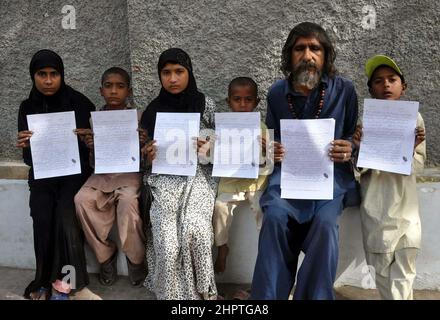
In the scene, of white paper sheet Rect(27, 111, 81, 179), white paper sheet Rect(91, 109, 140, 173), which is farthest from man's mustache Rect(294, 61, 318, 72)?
white paper sheet Rect(27, 111, 81, 179)

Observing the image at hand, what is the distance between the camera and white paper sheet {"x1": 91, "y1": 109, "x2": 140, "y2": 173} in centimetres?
279

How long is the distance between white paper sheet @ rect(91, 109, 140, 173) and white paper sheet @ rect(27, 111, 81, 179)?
0.16 meters

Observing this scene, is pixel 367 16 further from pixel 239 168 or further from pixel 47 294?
pixel 47 294

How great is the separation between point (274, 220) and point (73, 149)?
1.42m

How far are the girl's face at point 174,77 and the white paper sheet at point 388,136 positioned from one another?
1183 millimetres

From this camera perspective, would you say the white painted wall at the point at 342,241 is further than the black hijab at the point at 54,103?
No

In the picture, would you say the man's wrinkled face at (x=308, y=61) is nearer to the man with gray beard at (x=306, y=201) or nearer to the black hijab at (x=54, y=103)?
the man with gray beard at (x=306, y=201)

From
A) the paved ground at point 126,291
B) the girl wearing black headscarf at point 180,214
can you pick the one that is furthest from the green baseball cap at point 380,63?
the paved ground at point 126,291

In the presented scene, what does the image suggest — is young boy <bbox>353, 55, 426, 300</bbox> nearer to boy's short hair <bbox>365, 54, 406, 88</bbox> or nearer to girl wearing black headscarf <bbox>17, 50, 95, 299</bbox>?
boy's short hair <bbox>365, 54, 406, 88</bbox>

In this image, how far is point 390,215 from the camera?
7.97 feet

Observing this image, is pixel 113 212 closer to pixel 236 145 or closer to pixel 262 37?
pixel 236 145

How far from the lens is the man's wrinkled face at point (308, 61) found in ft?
8.29

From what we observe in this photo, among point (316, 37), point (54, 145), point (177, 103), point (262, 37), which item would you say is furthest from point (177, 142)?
point (262, 37)

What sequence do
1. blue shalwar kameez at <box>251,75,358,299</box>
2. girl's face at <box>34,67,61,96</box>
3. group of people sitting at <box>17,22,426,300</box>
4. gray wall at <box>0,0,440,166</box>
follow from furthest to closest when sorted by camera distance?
gray wall at <box>0,0,440,166</box> < girl's face at <box>34,67,61,96</box> < group of people sitting at <box>17,22,426,300</box> < blue shalwar kameez at <box>251,75,358,299</box>
